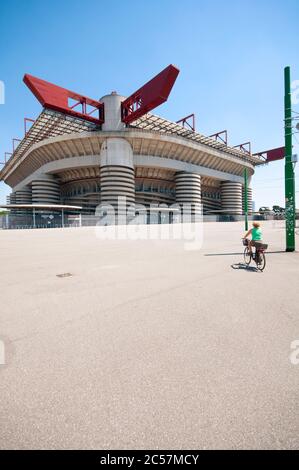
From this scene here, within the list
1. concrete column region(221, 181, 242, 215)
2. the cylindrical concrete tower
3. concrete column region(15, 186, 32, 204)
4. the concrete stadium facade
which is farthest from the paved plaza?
concrete column region(221, 181, 242, 215)

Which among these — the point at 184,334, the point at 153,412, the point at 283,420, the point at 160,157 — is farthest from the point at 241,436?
the point at 160,157

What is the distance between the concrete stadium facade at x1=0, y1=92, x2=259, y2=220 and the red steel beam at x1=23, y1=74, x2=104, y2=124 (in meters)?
2.99

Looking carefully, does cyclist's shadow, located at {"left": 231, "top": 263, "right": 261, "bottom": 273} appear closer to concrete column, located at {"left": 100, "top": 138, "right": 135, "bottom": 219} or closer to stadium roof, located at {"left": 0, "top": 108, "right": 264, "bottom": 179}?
concrete column, located at {"left": 100, "top": 138, "right": 135, "bottom": 219}

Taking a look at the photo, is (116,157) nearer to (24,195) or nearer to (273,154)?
(24,195)

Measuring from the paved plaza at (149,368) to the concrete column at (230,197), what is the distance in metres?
55.1

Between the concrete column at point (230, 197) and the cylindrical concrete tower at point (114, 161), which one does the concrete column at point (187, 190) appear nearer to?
the cylindrical concrete tower at point (114, 161)

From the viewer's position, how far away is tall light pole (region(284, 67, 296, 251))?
10164mm

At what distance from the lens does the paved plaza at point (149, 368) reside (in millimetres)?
1672

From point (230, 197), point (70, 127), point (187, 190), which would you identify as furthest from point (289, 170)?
point (230, 197)

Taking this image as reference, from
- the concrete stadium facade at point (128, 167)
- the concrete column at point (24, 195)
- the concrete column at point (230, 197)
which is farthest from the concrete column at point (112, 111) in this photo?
the concrete column at point (230, 197)

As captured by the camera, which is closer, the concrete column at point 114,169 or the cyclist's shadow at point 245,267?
the cyclist's shadow at point 245,267

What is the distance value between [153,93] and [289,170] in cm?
2593
